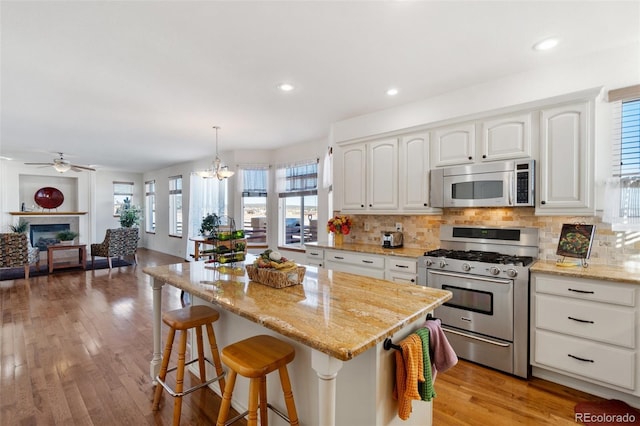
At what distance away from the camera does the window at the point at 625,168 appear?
245 centimetres

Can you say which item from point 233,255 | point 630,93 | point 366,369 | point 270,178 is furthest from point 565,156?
point 270,178

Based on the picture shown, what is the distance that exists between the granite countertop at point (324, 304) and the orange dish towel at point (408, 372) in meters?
0.12

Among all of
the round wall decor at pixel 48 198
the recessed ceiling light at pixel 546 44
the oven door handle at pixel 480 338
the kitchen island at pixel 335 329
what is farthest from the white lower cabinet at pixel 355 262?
the round wall decor at pixel 48 198

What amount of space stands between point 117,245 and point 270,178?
12.5 ft

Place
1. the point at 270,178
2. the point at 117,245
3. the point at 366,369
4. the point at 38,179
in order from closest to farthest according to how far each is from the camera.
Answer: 1. the point at 366,369
2. the point at 270,178
3. the point at 117,245
4. the point at 38,179

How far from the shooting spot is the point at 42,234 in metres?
8.50

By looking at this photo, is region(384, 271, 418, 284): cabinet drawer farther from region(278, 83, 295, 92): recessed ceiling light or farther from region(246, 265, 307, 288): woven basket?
region(278, 83, 295, 92): recessed ceiling light

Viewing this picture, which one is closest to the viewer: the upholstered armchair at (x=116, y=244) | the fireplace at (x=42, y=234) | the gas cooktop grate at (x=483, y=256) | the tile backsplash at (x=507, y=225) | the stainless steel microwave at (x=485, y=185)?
the tile backsplash at (x=507, y=225)

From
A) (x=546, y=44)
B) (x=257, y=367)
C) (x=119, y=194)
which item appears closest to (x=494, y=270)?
(x=546, y=44)

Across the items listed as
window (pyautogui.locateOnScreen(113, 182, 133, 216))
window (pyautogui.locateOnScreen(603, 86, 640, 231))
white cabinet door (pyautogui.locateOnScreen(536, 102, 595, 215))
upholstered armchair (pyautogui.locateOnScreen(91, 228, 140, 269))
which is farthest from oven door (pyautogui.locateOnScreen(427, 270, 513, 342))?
window (pyautogui.locateOnScreen(113, 182, 133, 216))

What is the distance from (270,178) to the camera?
21.3 feet

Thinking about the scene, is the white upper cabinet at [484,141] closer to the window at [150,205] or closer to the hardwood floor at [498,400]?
the hardwood floor at [498,400]

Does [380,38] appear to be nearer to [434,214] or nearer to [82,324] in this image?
[434,214]

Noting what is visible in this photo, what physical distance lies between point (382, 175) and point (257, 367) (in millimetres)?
2798
